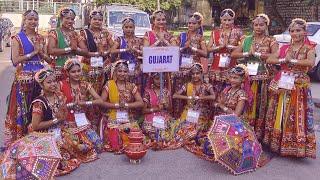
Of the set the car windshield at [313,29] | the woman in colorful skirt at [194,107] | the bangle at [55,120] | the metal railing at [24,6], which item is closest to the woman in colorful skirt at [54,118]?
the bangle at [55,120]

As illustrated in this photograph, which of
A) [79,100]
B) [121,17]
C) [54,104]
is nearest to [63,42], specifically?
[79,100]

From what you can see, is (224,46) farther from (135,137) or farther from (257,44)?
(135,137)

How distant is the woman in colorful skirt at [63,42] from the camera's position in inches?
207

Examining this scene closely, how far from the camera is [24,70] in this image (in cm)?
493

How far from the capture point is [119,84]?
5336 millimetres

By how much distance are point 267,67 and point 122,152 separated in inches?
79.4

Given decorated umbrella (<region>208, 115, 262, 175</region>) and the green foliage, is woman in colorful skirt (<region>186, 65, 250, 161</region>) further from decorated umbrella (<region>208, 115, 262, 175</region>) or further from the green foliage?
the green foliage

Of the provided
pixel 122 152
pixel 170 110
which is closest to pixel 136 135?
pixel 122 152

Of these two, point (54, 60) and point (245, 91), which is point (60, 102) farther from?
point (245, 91)

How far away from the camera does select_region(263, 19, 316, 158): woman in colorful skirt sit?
479 centimetres

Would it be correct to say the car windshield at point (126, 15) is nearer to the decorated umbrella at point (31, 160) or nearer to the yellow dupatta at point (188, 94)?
the yellow dupatta at point (188, 94)

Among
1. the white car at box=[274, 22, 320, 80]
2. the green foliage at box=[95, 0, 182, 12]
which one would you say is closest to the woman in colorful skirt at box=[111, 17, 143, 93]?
the white car at box=[274, 22, 320, 80]

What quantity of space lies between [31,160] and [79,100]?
1.18 metres

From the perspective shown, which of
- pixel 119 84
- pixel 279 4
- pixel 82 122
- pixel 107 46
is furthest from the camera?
pixel 279 4
